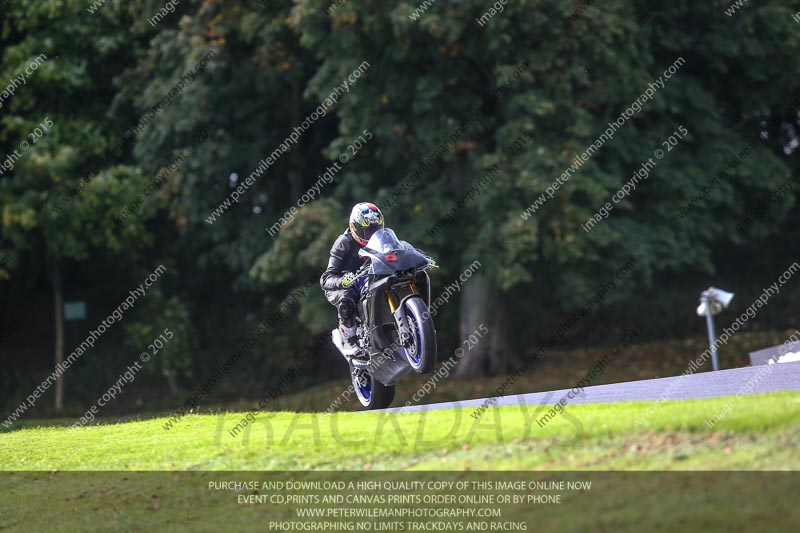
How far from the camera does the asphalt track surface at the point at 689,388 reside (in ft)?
40.8

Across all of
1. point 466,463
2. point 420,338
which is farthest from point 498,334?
point 466,463

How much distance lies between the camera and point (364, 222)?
1288cm

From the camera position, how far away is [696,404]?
1123 centimetres

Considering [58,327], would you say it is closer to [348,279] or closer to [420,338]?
[348,279]

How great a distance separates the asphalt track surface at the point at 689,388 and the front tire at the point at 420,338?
4.08 ft

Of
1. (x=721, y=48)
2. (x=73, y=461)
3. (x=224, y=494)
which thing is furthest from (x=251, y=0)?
(x=224, y=494)

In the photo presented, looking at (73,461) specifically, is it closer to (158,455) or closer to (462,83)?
(158,455)

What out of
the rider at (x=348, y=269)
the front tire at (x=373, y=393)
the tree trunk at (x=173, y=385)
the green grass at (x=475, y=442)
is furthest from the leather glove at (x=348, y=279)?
the tree trunk at (x=173, y=385)

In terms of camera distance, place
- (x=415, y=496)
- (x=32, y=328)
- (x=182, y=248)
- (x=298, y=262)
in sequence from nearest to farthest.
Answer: (x=415, y=496) < (x=298, y=262) < (x=182, y=248) < (x=32, y=328)

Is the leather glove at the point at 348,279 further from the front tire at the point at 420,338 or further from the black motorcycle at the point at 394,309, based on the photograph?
the front tire at the point at 420,338

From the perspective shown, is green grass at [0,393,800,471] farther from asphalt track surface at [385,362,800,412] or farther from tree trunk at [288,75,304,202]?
tree trunk at [288,75,304,202]

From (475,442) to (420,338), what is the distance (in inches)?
56.2

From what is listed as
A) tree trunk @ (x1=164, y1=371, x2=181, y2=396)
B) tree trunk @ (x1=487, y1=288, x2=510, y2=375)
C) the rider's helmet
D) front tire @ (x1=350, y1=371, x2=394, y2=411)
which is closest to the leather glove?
the rider's helmet

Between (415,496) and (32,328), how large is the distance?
89.1 feet
